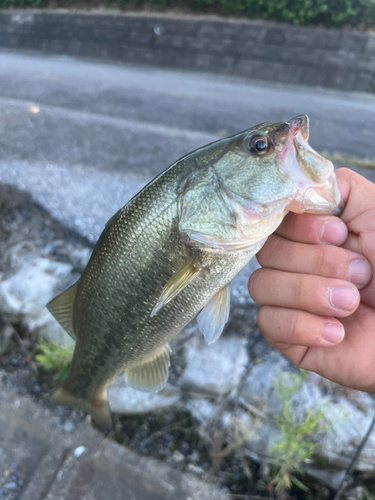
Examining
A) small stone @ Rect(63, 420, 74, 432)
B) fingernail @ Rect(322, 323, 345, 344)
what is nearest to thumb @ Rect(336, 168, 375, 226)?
fingernail @ Rect(322, 323, 345, 344)

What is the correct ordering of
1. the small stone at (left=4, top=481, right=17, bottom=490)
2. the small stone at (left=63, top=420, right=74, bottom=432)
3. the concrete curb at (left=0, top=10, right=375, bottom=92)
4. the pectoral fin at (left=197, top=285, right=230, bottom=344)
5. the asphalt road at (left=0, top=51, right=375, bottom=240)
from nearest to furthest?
the pectoral fin at (left=197, top=285, right=230, bottom=344) → the small stone at (left=4, top=481, right=17, bottom=490) → the small stone at (left=63, top=420, right=74, bottom=432) → the asphalt road at (left=0, top=51, right=375, bottom=240) → the concrete curb at (left=0, top=10, right=375, bottom=92)

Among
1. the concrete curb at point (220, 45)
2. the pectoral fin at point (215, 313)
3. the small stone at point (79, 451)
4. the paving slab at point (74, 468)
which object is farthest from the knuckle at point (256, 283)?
the concrete curb at point (220, 45)

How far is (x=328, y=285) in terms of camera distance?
4.34 ft

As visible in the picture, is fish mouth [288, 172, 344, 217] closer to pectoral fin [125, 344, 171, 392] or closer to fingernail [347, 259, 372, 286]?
fingernail [347, 259, 372, 286]

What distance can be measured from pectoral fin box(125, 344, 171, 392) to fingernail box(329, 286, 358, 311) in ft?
2.77

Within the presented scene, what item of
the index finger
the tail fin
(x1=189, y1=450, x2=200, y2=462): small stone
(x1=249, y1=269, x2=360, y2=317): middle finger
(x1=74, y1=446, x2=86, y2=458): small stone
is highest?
the index finger

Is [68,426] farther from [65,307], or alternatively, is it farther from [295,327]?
[295,327]

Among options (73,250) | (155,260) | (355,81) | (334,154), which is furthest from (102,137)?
(355,81)

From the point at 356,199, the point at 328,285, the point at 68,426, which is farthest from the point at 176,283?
the point at 68,426

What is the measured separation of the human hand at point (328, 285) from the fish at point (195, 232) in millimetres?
117

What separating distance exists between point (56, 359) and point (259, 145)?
2021mm

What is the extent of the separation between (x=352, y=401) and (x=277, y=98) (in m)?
7.78

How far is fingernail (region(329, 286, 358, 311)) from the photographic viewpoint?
129 centimetres

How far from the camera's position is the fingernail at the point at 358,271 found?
1347 millimetres
